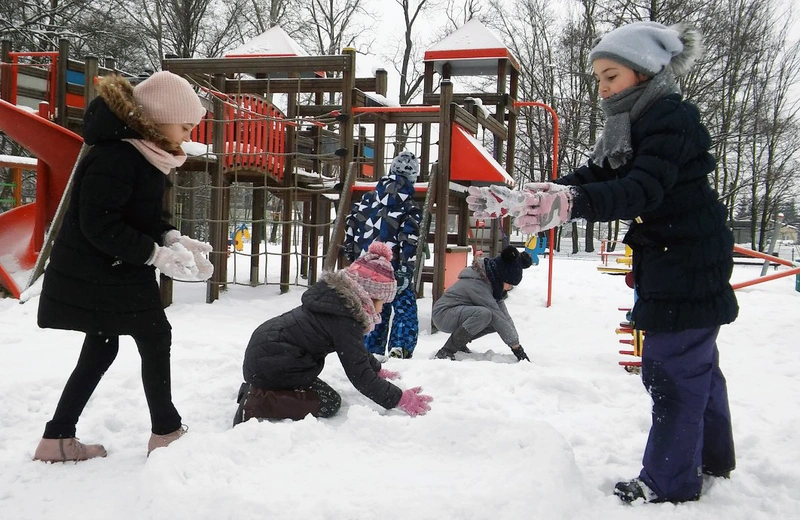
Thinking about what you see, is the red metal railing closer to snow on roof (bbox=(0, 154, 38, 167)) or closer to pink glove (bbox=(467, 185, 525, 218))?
snow on roof (bbox=(0, 154, 38, 167))

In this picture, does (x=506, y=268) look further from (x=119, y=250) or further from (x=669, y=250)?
(x=119, y=250)

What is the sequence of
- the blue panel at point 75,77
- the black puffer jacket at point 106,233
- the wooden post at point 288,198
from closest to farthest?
1. the black puffer jacket at point 106,233
2. the blue panel at point 75,77
3. the wooden post at point 288,198

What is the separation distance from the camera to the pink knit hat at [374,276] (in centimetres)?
310

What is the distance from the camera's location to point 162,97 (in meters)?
2.45

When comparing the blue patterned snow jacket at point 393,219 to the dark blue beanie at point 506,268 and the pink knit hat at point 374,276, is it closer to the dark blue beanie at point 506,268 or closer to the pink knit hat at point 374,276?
the dark blue beanie at point 506,268

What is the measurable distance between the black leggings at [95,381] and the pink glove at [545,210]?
153cm

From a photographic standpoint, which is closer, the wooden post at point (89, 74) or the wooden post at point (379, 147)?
the wooden post at point (89, 74)

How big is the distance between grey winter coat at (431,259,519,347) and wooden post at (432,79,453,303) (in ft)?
3.61

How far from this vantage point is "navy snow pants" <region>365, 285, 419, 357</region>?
16.3ft

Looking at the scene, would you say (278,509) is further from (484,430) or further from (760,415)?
(760,415)

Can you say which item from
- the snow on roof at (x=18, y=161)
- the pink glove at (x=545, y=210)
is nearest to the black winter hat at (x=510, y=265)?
the pink glove at (x=545, y=210)

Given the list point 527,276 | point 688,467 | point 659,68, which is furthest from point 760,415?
point 527,276

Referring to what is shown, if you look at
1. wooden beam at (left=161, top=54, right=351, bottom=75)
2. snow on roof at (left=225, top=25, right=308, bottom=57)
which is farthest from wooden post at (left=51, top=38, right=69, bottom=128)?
snow on roof at (left=225, top=25, right=308, bottom=57)

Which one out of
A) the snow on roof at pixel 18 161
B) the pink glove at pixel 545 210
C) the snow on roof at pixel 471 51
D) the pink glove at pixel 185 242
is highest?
the snow on roof at pixel 471 51
